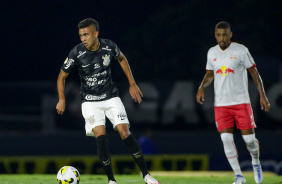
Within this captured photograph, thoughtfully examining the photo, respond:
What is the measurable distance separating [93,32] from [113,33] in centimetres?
2339

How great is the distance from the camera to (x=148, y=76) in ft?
76.9

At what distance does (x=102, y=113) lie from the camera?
7445 millimetres

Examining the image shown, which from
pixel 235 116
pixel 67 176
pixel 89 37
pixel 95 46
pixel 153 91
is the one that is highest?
pixel 89 37

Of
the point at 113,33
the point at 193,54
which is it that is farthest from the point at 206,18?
the point at 113,33

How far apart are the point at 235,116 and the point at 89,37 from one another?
6.85 feet

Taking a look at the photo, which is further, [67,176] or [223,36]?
[223,36]

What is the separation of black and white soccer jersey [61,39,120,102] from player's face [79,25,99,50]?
0.09 metres

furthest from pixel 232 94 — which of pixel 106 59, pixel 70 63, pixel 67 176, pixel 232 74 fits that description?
pixel 67 176

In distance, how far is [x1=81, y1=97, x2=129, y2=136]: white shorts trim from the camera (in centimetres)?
734

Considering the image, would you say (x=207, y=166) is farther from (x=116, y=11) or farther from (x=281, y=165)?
(x=116, y=11)

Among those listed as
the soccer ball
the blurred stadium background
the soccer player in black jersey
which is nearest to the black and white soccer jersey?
the soccer player in black jersey

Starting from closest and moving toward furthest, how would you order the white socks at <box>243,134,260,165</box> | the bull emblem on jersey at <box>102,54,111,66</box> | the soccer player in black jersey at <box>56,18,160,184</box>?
the soccer player in black jersey at <box>56,18,160,184</box>
the bull emblem on jersey at <box>102,54,111,66</box>
the white socks at <box>243,134,260,165</box>

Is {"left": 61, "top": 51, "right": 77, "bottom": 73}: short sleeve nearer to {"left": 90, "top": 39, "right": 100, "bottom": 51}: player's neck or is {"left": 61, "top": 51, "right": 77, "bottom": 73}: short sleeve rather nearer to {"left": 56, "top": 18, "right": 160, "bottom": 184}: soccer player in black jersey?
{"left": 56, "top": 18, "right": 160, "bottom": 184}: soccer player in black jersey

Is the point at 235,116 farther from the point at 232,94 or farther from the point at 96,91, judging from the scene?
the point at 96,91
